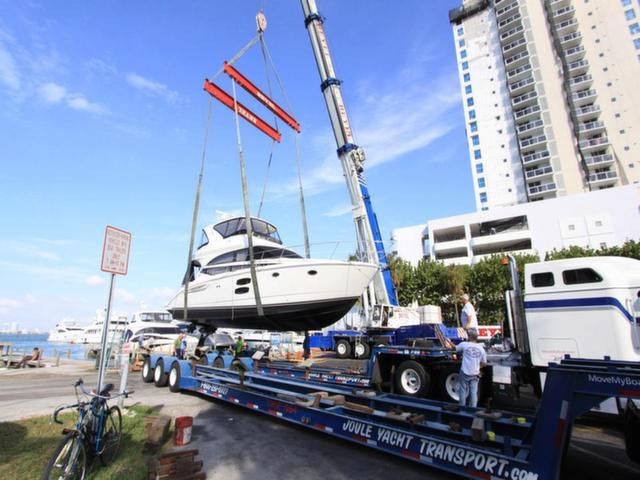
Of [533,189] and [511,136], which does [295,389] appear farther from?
[511,136]

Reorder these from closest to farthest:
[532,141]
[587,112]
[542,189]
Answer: [542,189] < [587,112] < [532,141]

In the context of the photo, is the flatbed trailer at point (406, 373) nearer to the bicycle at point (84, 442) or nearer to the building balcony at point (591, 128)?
the bicycle at point (84, 442)

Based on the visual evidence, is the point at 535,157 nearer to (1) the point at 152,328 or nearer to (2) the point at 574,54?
(2) the point at 574,54

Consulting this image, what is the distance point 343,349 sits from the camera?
17.2 m

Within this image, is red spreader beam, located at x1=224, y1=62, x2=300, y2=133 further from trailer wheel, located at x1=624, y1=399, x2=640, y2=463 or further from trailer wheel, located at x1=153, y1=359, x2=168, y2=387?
trailer wheel, located at x1=624, y1=399, x2=640, y2=463

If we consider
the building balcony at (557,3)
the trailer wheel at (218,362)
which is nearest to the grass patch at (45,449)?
the trailer wheel at (218,362)

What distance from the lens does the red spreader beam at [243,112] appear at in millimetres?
12109

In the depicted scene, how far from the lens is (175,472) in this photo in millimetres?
3623

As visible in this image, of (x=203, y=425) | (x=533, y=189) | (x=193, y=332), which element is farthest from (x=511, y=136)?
(x=203, y=425)

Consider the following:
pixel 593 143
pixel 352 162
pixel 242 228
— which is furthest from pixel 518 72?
pixel 242 228

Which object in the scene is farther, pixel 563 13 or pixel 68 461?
pixel 563 13

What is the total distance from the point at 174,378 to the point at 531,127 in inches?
2429

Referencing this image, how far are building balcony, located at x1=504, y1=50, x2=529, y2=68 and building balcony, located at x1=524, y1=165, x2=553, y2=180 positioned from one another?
18.9 meters

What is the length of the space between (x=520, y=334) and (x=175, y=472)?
6.27m
